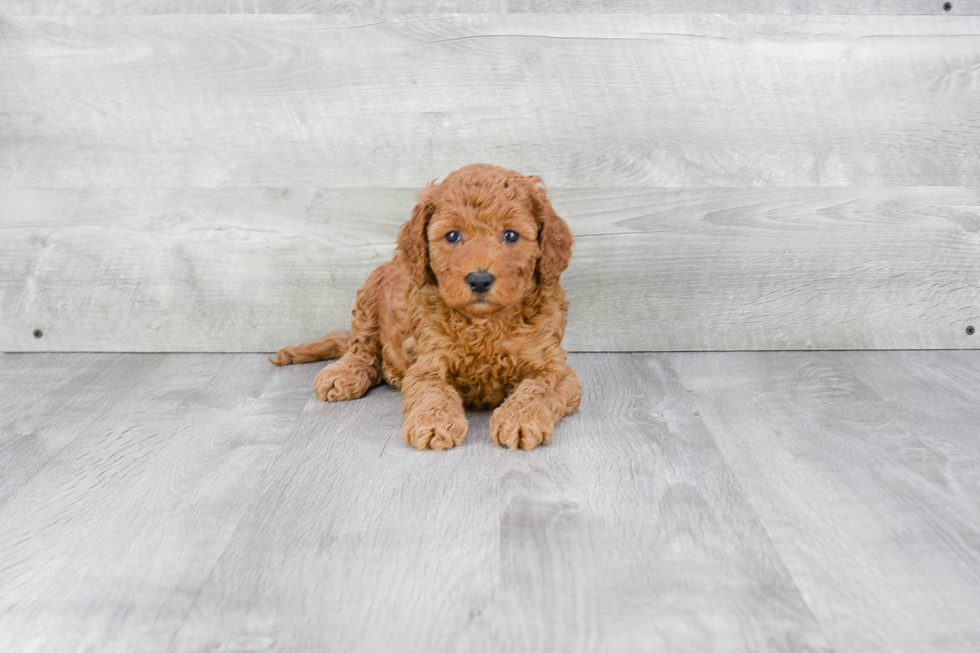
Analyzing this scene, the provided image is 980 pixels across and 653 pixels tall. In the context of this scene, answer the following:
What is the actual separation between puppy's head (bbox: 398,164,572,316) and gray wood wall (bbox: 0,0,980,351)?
2.28 feet

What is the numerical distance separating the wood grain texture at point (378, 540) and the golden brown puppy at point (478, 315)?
86mm

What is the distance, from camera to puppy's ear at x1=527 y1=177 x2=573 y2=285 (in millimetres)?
2164

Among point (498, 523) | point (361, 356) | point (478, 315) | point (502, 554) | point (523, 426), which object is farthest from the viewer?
point (361, 356)

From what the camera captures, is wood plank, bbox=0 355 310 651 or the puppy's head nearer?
wood plank, bbox=0 355 310 651

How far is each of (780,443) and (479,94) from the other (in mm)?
1488

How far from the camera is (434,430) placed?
2061 millimetres

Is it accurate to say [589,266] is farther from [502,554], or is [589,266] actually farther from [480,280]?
[502,554]

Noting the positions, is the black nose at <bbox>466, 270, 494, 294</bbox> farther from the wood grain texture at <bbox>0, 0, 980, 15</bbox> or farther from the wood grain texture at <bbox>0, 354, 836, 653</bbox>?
the wood grain texture at <bbox>0, 0, 980, 15</bbox>

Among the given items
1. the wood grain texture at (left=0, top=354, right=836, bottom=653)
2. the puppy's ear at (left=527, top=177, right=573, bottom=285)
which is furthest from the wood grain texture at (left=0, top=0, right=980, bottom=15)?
the wood grain texture at (left=0, top=354, right=836, bottom=653)

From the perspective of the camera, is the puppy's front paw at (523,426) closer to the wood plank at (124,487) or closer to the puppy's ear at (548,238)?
the puppy's ear at (548,238)

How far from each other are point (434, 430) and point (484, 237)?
498mm

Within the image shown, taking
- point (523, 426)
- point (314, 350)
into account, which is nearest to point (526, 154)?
point (314, 350)

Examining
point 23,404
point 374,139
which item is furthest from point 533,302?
point 23,404

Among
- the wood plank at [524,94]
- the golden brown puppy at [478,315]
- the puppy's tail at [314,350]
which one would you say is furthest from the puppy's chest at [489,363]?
the wood plank at [524,94]
